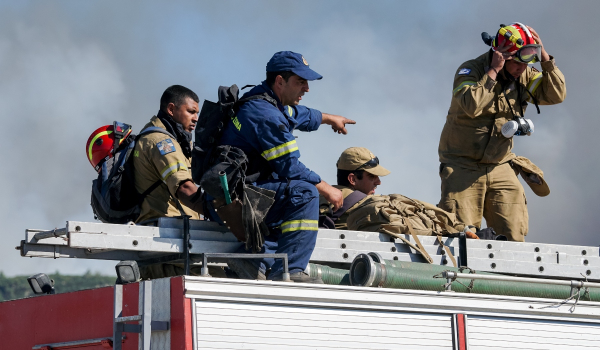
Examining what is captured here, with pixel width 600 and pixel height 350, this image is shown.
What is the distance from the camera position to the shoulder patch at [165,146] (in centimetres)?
569

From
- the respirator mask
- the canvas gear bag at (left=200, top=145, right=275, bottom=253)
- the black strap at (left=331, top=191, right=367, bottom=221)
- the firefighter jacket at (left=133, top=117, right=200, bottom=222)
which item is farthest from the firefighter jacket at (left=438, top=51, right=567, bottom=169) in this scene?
the canvas gear bag at (left=200, top=145, right=275, bottom=253)

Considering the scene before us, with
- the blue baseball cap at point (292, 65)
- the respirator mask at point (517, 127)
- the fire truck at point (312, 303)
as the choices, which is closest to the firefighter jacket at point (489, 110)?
the respirator mask at point (517, 127)

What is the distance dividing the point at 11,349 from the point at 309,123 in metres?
2.44

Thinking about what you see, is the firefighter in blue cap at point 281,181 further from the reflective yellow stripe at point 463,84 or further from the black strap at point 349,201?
the reflective yellow stripe at point 463,84

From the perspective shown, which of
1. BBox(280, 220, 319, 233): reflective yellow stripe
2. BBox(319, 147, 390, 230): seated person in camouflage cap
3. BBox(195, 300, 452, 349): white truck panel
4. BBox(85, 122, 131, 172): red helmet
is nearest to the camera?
BBox(195, 300, 452, 349): white truck panel

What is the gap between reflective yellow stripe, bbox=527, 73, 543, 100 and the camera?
776 cm

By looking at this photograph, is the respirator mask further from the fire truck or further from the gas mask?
the fire truck

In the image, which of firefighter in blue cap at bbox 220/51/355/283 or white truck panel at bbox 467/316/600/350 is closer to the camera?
white truck panel at bbox 467/316/600/350

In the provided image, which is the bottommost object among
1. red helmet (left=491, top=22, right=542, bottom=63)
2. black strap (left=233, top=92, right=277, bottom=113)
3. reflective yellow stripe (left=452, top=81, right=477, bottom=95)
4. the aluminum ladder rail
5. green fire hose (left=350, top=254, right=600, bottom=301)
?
green fire hose (left=350, top=254, right=600, bottom=301)

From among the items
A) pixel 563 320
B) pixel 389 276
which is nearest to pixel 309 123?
pixel 389 276

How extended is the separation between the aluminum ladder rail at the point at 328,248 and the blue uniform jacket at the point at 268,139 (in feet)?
1.52

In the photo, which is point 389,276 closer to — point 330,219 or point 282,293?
point 282,293

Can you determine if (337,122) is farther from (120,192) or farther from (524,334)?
(524,334)

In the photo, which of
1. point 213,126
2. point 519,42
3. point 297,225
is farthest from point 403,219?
point 519,42
